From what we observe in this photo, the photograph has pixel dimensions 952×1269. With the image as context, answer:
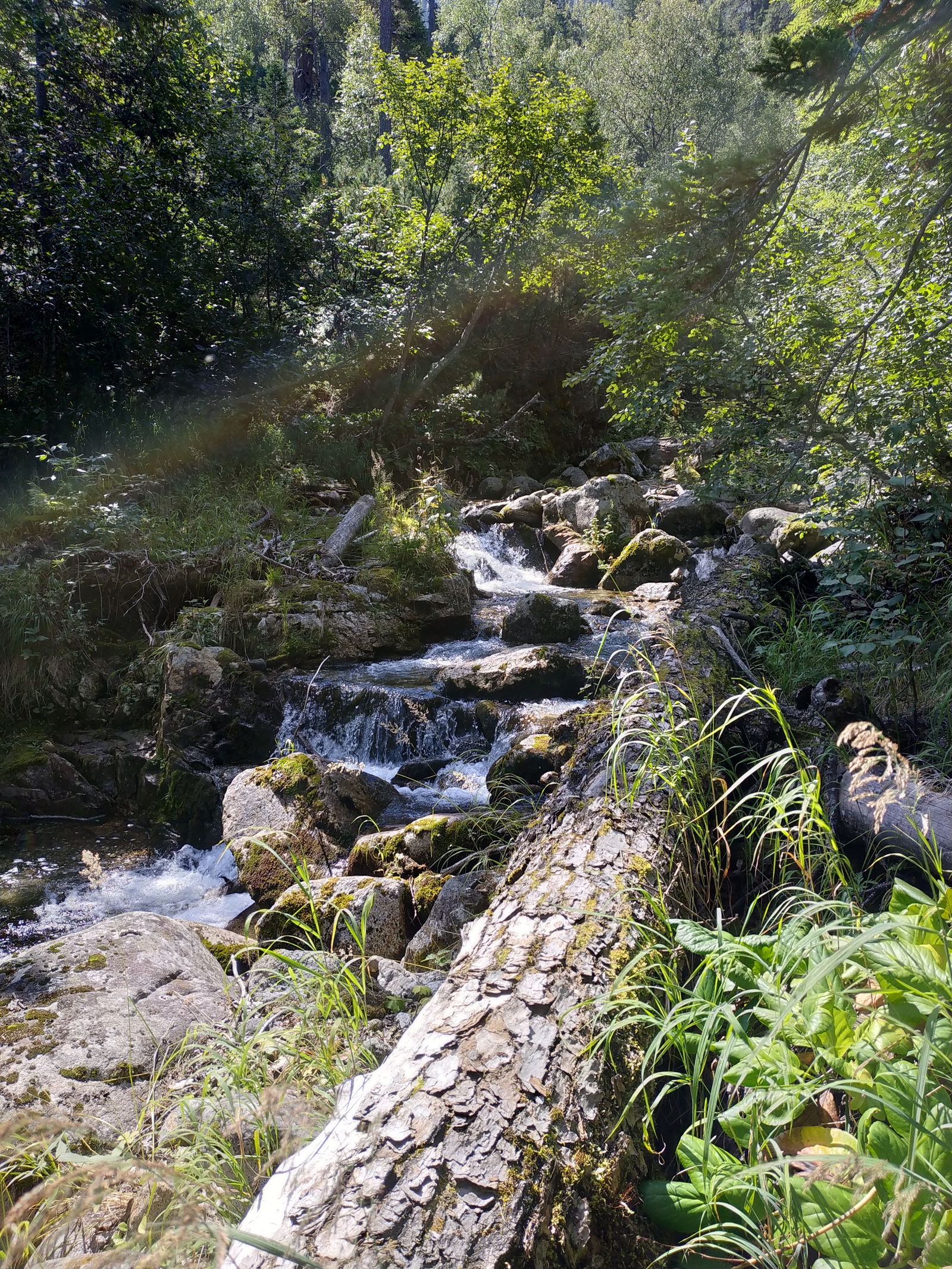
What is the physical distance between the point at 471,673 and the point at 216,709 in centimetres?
225

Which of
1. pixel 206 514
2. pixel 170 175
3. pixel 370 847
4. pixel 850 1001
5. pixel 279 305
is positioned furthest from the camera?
pixel 279 305

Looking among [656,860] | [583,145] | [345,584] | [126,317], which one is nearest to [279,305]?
[126,317]

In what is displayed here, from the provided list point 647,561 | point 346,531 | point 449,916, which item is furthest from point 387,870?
point 647,561

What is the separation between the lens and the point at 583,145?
11.3 meters

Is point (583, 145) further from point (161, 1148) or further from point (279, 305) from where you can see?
point (161, 1148)

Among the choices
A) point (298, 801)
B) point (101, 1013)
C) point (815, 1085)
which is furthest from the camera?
point (298, 801)

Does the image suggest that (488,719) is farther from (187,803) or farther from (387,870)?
(187,803)

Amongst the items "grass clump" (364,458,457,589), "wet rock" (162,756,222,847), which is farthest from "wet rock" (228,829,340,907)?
"grass clump" (364,458,457,589)

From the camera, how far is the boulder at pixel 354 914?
3432mm

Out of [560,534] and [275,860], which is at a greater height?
[560,534]

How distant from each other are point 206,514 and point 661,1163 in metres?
7.96

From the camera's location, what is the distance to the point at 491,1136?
1.25m

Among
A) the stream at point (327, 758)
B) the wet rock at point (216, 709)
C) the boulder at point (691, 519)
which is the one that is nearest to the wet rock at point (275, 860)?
the stream at point (327, 758)

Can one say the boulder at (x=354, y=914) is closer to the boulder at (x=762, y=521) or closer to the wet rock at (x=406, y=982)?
the wet rock at (x=406, y=982)
